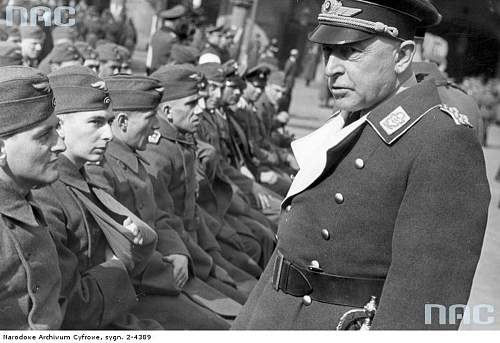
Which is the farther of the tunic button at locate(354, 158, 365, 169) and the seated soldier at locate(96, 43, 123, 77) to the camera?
the seated soldier at locate(96, 43, 123, 77)

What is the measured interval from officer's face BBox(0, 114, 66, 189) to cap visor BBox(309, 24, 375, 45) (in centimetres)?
110

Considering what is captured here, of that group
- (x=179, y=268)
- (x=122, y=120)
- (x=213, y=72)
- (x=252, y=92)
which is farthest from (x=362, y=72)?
(x=252, y=92)

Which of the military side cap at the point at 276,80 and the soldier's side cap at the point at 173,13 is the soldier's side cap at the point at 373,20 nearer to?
the military side cap at the point at 276,80

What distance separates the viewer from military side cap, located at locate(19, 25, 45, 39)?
294 inches

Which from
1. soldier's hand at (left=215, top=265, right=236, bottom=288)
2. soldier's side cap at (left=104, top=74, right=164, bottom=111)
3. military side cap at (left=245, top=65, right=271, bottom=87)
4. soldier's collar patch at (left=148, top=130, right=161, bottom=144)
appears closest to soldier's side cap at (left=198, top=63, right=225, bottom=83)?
soldier's collar patch at (left=148, top=130, right=161, bottom=144)

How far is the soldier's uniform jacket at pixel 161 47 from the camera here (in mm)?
9453

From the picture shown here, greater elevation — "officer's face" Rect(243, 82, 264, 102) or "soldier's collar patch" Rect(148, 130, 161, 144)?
"soldier's collar patch" Rect(148, 130, 161, 144)

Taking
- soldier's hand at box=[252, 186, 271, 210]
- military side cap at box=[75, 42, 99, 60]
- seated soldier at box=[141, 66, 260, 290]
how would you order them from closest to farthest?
1. seated soldier at box=[141, 66, 260, 290]
2. soldier's hand at box=[252, 186, 271, 210]
3. military side cap at box=[75, 42, 99, 60]

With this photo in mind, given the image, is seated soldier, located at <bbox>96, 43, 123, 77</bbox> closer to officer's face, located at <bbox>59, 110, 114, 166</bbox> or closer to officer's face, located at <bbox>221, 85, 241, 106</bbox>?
officer's face, located at <bbox>221, 85, 241, 106</bbox>

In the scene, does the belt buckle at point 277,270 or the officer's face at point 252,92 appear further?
the officer's face at point 252,92

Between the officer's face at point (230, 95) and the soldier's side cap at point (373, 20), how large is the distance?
16.2 ft

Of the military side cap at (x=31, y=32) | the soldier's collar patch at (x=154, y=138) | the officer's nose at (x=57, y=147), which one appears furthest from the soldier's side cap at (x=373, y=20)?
the military side cap at (x=31, y=32)

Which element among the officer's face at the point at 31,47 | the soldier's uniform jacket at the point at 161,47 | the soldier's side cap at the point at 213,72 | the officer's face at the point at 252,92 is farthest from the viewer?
the soldier's uniform jacket at the point at 161,47

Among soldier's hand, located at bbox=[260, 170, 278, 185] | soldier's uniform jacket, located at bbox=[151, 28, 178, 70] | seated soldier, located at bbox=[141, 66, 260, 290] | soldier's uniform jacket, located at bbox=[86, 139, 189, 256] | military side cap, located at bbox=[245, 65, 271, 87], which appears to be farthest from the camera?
military side cap, located at bbox=[245, 65, 271, 87]
